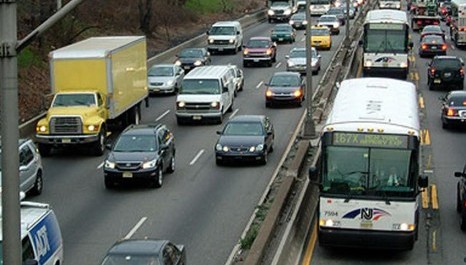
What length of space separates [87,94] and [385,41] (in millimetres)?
19491

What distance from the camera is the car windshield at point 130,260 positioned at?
635 inches

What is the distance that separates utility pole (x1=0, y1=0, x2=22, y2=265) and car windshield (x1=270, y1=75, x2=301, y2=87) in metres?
32.9

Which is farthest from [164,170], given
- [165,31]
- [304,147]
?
[165,31]

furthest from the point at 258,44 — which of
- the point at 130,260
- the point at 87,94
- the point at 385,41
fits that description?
the point at 130,260

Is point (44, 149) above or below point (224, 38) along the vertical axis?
below

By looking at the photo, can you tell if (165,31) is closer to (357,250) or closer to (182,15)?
(182,15)

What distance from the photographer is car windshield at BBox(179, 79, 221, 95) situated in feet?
131

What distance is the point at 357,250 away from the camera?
21469mm

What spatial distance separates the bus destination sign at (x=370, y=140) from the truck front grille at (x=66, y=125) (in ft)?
47.7

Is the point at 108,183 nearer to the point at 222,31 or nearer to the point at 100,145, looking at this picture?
the point at 100,145

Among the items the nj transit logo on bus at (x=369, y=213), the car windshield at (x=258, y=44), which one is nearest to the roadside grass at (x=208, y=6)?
the car windshield at (x=258, y=44)

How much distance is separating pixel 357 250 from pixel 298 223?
144cm

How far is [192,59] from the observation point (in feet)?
186

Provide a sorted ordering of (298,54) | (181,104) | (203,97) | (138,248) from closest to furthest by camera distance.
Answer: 1. (138,248)
2. (181,104)
3. (203,97)
4. (298,54)
